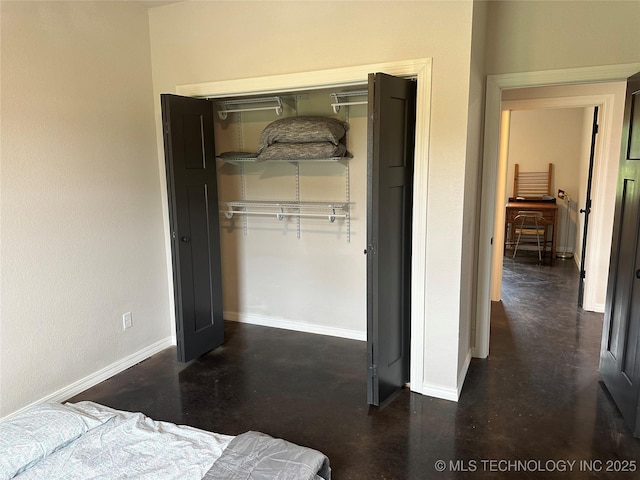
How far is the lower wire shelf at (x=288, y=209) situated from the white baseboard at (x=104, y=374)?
1287 mm

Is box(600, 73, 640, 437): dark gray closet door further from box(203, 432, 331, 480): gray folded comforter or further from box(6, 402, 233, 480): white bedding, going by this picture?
box(6, 402, 233, 480): white bedding

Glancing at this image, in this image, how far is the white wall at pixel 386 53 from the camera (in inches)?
104

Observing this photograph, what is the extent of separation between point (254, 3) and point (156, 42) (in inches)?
35.0

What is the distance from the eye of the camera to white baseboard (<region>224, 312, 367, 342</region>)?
3936 mm

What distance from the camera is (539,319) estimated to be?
4.40 meters

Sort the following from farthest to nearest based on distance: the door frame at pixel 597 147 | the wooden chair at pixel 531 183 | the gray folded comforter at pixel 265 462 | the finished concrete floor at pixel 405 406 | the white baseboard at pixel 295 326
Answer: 1. the wooden chair at pixel 531 183
2. the door frame at pixel 597 147
3. the white baseboard at pixel 295 326
4. the finished concrete floor at pixel 405 406
5. the gray folded comforter at pixel 265 462

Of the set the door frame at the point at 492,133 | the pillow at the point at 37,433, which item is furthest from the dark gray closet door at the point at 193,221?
the door frame at the point at 492,133

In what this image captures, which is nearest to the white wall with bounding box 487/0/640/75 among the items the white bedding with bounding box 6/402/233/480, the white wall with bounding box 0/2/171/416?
the white wall with bounding box 0/2/171/416

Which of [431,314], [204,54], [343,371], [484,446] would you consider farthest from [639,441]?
[204,54]

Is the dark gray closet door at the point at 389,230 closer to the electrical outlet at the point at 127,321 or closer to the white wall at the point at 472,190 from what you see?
the white wall at the point at 472,190

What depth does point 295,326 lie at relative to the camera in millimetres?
4156

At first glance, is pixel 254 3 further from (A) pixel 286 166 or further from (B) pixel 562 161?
(B) pixel 562 161

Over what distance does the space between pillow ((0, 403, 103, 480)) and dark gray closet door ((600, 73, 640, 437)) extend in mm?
2767

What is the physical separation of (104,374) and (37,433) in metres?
1.54
